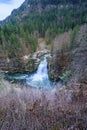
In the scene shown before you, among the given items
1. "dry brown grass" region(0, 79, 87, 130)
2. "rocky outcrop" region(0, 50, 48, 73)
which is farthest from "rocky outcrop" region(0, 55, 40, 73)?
"dry brown grass" region(0, 79, 87, 130)

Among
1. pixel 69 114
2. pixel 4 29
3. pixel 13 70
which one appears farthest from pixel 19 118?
pixel 4 29

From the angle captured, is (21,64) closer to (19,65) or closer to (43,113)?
(19,65)

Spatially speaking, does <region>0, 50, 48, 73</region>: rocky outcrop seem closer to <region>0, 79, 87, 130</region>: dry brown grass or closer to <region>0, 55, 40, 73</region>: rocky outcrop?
<region>0, 55, 40, 73</region>: rocky outcrop

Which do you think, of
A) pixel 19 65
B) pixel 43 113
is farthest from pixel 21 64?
pixel 43 113

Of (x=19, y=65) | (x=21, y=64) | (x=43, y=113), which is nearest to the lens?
(x=43, y=113)

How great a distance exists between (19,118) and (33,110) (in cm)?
34

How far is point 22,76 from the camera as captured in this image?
38125 mm

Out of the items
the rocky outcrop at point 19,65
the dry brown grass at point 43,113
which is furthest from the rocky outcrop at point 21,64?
the dry brown grass at point 43,113

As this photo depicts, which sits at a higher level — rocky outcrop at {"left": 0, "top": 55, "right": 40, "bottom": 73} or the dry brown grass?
the dry brown grass

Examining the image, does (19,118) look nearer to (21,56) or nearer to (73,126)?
(73,126)

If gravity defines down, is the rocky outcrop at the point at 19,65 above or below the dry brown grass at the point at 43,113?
below

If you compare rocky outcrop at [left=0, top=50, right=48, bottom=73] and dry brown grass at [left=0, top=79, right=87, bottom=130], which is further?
rocky outcrop at [left=0, top=50, right=48, bottom=73]

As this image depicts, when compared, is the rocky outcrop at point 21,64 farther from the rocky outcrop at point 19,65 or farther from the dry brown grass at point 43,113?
the dry brown grass at point 43,113

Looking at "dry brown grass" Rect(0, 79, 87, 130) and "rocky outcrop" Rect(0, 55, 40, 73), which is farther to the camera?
"rocky outcrop" Rect(0, 55, 40, 73)
